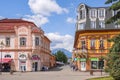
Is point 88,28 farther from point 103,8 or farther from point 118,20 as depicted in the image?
point 118,20

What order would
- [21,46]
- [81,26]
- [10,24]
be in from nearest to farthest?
1. [21,46]
2. [81,26]
3. [10,24]

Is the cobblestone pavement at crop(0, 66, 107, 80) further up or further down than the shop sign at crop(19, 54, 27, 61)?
further down

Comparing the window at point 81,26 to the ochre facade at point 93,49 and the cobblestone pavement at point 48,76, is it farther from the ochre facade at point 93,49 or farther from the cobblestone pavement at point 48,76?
the cobblestone pavement at point 48,76

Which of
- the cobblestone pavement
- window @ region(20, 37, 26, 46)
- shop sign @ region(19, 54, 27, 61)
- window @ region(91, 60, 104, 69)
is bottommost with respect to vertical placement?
the cobblestone pavement

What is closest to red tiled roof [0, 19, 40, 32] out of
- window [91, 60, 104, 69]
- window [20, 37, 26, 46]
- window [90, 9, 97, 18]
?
window [20, 37, 26, 46]

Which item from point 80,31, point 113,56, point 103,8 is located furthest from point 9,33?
point 113,56

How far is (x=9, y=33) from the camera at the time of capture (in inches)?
3142

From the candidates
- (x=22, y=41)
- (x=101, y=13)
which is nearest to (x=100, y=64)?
(x=101, y=13)

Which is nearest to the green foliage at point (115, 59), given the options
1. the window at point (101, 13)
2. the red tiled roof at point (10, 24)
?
the window at point (101, 13)

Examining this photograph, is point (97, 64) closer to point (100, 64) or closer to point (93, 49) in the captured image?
point (100, 64)

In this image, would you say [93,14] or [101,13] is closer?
[101,13]

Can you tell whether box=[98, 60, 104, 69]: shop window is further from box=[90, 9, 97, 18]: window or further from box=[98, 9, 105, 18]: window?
box=[90, 9, 97, 18]: window

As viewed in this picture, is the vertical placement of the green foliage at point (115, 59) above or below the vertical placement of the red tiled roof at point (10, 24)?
below

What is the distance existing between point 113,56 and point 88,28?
157 feet
